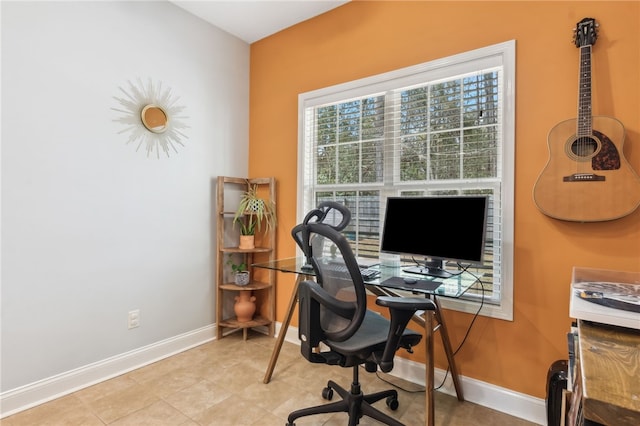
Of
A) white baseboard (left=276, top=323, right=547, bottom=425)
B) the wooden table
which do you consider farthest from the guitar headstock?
white baseboard (left=276, top=323, right=547, bottom=425)

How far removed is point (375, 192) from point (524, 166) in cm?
102

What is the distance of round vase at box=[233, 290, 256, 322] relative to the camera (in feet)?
9.85

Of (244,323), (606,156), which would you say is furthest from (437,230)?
(244,323)

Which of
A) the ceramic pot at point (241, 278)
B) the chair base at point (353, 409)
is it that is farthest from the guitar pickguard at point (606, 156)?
the ceramic pot at point (241, 278)

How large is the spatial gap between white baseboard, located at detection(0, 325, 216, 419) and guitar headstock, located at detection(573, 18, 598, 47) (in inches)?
133

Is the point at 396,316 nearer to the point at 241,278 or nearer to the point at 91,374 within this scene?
the point at 241,278

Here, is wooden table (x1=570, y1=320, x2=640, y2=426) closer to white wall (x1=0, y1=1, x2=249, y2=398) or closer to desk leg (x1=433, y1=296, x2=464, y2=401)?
desk leg (x1=433, y1=296, x2=464, y2=401)

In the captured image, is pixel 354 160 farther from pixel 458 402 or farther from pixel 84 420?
pixel 84 420

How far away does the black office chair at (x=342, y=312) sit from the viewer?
1.41 metres

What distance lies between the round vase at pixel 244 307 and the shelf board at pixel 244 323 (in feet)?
0.16

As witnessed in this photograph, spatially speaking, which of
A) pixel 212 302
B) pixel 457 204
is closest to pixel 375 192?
pixel 457 204

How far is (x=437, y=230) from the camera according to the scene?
1.97 metres

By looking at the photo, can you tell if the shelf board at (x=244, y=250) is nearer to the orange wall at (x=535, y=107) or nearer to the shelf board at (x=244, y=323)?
the shelf board at (x=244, y=323)

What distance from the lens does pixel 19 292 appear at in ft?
6.29
